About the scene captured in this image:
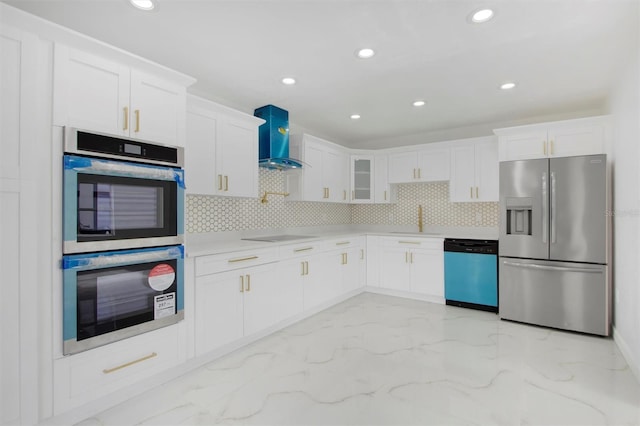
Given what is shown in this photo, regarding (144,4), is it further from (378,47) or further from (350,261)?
(350,261)

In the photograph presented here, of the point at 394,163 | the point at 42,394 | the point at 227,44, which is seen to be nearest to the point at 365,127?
the point at 394,163

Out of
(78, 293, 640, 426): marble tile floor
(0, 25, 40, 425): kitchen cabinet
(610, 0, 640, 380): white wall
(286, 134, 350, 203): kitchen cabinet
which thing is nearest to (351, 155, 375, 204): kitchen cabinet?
(286, 134, 350, 203): kitchen cabinet

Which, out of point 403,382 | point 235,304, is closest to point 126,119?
point 235,304

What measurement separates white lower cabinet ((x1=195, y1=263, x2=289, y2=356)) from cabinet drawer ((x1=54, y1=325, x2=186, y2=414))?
236mm

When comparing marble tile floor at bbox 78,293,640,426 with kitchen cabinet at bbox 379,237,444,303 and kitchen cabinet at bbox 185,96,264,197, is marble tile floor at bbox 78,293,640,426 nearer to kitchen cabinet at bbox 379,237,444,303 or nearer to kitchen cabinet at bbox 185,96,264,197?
kitchen cabinet at bbox 379,237,444,303

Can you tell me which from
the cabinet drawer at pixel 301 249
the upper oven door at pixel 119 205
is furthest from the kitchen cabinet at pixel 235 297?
the upper oven door at pixel 119 205

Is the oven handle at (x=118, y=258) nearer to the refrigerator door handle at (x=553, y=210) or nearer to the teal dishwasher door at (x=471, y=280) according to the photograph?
the teal dishwasher door at (x=471, y=280)

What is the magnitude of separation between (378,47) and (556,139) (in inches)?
96.2

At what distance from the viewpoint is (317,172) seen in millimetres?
4488

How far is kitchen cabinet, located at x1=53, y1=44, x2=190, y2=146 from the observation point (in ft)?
6.08

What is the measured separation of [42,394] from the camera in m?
1.77

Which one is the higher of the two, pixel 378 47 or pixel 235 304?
pixel 378 47

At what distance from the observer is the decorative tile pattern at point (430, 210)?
4.68 meters

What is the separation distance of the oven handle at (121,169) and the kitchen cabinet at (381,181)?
3.40 meters
